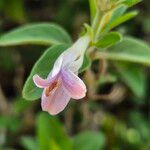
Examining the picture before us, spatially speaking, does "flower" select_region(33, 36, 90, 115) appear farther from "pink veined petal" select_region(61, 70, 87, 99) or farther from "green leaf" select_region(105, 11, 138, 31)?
"green leaf" select_region(105, 11, 138, 31)

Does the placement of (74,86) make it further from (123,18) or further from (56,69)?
(123,18)

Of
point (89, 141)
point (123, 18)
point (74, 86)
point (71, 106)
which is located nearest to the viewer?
point (74, 86)

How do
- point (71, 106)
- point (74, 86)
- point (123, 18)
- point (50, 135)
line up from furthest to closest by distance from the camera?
point (71, 106), point (50, 135), point (123, 18), point (74, 86)

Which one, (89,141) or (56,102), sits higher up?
(56,102)

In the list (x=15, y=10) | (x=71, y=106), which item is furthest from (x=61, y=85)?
(x=15, y=10)

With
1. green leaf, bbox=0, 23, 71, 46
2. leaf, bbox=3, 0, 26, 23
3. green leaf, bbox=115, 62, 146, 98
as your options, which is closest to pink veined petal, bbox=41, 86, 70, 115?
green leaf, bbox=0, 23, 71, 46

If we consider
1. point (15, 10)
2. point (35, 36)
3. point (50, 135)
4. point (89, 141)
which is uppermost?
point (15, 10)

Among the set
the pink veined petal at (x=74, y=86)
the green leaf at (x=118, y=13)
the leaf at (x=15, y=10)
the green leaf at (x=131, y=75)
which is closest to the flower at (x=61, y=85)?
the pink veined petal at (x=74, y=86)
